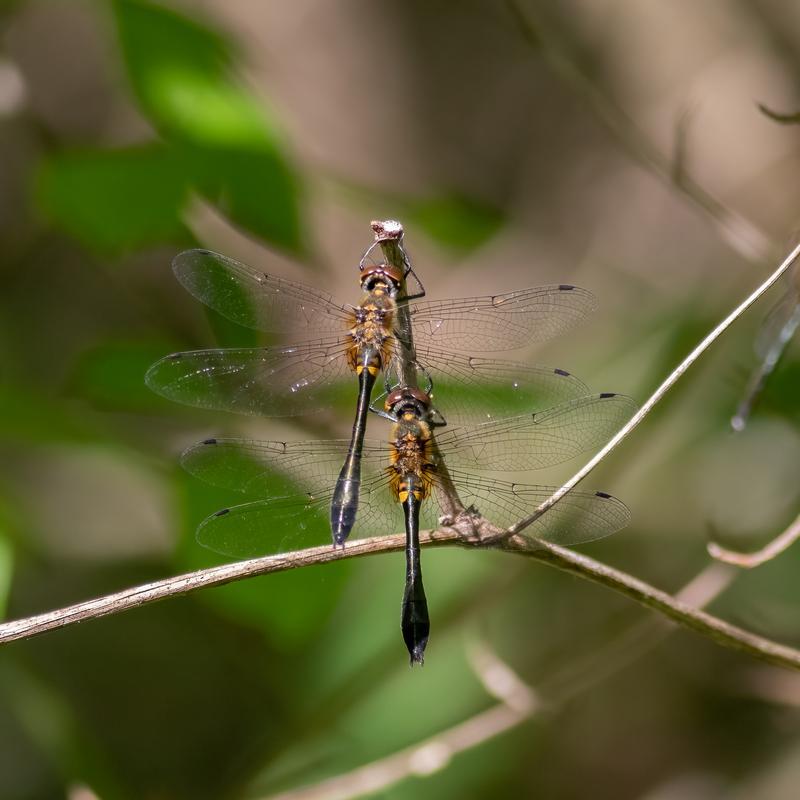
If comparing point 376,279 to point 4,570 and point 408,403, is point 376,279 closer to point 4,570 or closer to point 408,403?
point 408,403

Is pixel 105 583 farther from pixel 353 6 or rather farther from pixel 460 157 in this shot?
pixel 353 6

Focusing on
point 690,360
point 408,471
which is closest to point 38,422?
point 408,471

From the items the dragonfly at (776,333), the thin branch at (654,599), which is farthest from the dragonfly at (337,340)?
the thin branch at (654,599)

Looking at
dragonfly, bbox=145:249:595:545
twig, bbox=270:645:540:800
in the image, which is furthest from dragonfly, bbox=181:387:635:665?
twig, bbox=270:645:540:800

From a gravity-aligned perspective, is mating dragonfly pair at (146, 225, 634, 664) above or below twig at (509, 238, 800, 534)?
above

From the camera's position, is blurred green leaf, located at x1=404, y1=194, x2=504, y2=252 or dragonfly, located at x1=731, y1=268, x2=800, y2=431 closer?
dragonfly, located at x1=731, y1=268, x2=800, y2=431

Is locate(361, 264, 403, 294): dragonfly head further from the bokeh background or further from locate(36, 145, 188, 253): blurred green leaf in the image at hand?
locate(36, 145, 188, 253): blurred green leaf
